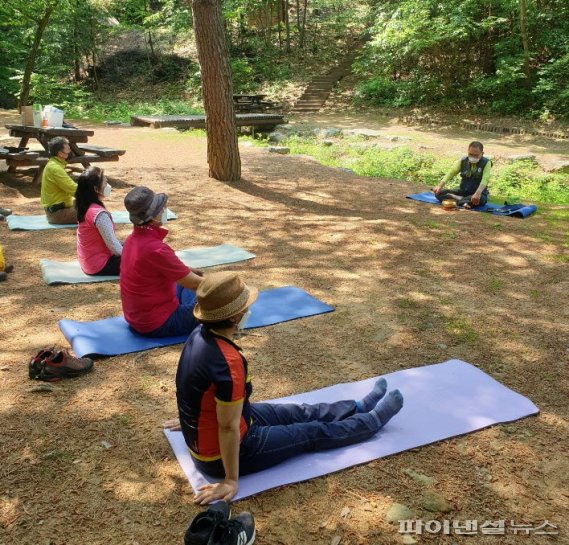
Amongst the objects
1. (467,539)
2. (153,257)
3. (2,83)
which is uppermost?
(2,83)

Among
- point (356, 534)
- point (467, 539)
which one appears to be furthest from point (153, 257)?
point (467, 539)

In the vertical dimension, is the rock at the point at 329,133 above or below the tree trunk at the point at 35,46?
below

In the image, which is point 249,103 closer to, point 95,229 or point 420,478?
point 95,229

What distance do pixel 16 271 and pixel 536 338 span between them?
14.5ft

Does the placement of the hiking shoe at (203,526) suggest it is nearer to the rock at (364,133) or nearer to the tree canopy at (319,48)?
the rock at (364,133)

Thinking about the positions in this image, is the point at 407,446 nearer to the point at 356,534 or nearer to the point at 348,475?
the point at 348,475

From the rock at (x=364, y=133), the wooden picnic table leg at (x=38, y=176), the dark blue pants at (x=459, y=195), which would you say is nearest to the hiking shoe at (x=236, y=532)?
the dark blue pants at (x=459, y=195)

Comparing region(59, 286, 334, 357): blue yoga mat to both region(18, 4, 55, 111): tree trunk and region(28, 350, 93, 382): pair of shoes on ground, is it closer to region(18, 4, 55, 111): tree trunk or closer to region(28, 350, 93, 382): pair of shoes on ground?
region(28, 350, 93, 382): pair of shoes on ground

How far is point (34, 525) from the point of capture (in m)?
2.25

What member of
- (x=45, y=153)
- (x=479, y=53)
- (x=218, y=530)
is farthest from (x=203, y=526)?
(x=479, y=53)

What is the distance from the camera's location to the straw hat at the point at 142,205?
341cm

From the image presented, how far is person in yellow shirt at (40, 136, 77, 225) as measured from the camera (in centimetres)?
634

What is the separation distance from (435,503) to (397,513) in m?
0.18

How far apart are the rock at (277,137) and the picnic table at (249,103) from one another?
3.07 metres
